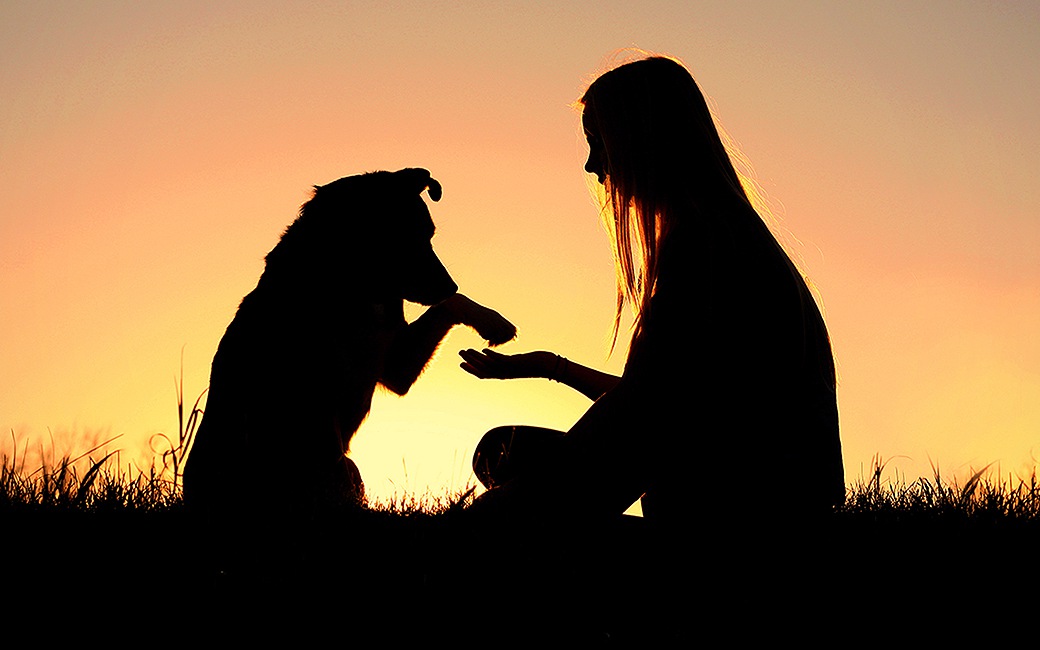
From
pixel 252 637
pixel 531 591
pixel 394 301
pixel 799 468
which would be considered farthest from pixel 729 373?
pixel 394 301

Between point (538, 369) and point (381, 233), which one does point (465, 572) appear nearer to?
point (538, 369)

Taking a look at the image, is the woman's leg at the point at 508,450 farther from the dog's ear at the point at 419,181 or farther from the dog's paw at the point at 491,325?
the dog's ear at the point at 419,181

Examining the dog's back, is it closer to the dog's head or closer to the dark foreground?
the dog's head

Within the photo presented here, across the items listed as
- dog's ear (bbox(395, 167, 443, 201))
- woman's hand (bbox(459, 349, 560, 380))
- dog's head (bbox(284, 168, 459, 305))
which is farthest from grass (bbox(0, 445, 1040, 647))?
dog's ear (bbox(395, 167, 443, 201))

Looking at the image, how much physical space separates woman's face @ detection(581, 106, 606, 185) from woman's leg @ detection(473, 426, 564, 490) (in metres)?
0.88

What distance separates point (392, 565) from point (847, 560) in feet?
4.47

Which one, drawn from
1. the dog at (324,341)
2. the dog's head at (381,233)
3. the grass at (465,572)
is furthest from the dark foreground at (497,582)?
the dog's head at (381,233)

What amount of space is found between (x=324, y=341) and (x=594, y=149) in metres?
1.45

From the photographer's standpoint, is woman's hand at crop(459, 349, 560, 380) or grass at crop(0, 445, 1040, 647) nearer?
grass at crop(0, 445, 1040, 647)

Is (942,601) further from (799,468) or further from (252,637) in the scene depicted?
(252,637)

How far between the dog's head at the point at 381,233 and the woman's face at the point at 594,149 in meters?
1.42

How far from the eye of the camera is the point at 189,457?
450cm

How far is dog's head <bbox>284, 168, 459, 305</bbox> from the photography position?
4883mm

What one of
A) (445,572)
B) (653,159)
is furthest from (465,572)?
(653,159)
